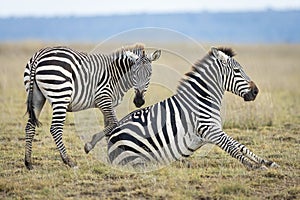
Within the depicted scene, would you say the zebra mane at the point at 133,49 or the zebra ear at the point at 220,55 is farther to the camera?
the zebra mane at the point at 133,49

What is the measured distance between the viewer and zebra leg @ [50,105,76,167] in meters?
8.16

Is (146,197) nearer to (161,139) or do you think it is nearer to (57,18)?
(161,139)

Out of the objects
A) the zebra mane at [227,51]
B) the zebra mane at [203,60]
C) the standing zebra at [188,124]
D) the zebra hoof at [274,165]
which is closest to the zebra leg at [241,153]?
the standing zebra at [188,124]

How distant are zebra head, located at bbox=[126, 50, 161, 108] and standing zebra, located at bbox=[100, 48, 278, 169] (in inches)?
16.2

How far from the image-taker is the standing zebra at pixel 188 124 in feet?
26.3

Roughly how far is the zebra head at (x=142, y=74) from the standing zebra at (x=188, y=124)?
0.41 m

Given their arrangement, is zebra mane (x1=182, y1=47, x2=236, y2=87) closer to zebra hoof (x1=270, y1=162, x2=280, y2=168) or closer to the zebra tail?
zebra hoof (x1=270, y1=162, x2=280, y2=168)

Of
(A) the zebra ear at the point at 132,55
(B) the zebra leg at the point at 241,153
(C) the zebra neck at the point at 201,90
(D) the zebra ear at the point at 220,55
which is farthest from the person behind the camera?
(A) the zebra ear at the point at 132,55

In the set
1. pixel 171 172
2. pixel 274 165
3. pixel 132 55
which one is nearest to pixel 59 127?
pixel 132 55

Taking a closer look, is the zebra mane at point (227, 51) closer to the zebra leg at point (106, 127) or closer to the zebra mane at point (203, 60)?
the zebra mane at point (203, 60)

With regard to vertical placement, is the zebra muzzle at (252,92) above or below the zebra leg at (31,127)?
above

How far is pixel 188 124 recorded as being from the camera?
8.15m

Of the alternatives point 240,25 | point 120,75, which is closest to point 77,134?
point 120,75

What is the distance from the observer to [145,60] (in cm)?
870
